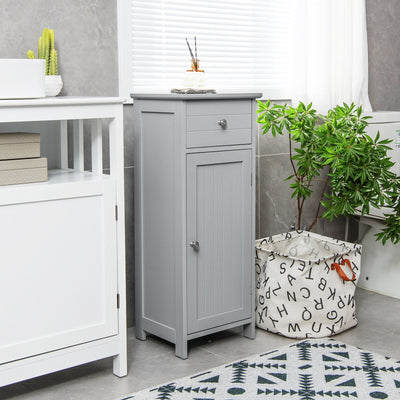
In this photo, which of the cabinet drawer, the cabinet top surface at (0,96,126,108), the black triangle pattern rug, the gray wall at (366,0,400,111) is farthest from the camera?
the gray wall at (366,0,400,111)

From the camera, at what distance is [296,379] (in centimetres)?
226

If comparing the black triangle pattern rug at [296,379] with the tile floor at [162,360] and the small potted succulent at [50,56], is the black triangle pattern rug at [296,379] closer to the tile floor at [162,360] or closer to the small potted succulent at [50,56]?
the tile floor at [162,360]

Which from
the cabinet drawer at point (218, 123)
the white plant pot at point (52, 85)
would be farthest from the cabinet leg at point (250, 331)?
the white plant pot at point (52, 85)

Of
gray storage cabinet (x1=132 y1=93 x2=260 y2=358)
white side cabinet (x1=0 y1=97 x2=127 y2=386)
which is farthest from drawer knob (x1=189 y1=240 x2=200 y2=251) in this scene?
white side cabinet (x1=0 y1=97 x2=127 y2=386)

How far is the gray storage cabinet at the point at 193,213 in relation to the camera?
241 cm

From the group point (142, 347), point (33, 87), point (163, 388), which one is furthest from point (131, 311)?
point (33, 87)

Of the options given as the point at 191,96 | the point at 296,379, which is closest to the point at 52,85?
the point at 191,96

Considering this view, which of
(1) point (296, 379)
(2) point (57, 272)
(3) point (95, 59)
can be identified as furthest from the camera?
(3) point (95, 59)

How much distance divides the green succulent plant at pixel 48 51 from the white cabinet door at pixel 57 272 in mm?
Result: 483

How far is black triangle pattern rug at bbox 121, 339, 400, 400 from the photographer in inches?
84.6

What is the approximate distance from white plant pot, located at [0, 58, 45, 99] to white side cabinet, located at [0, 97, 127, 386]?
43mm

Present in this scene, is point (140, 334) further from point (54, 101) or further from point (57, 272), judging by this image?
point (54, 101)

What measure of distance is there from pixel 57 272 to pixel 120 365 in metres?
0.41

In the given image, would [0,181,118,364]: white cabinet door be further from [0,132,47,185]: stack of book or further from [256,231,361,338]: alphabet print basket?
[256,231,361,338]: alphabet print basket
